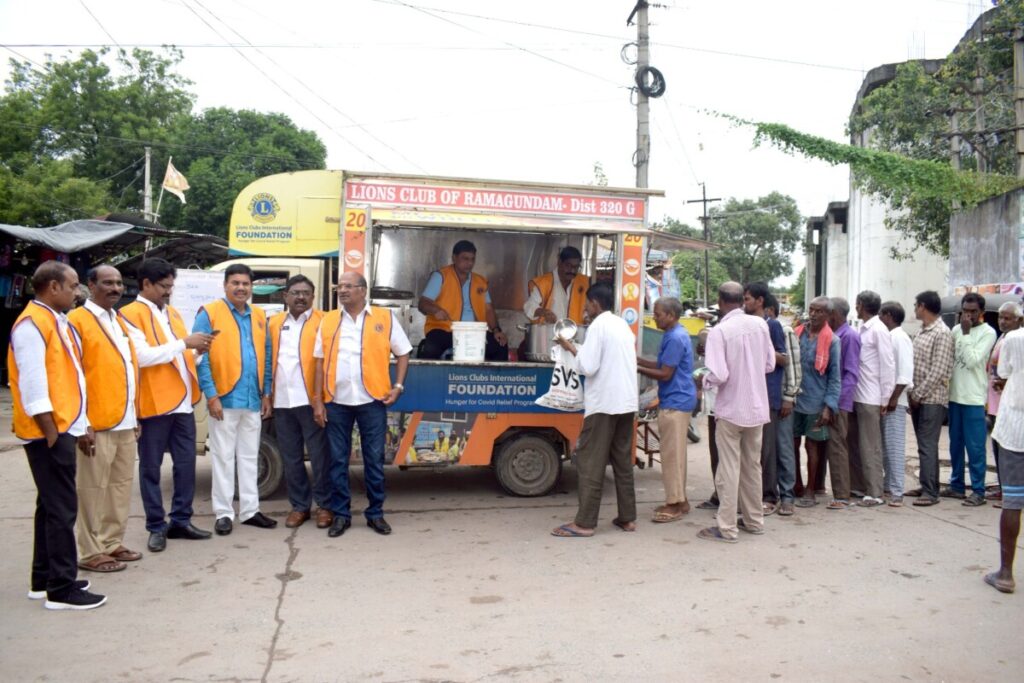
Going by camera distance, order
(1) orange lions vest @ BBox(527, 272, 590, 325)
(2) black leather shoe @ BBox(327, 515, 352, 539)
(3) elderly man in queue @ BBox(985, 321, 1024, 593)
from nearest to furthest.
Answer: (3) elderly man in queue @ BBox(985, 321, 1024, 593)
(2) black leather shoe @ BBox(327, 515, 352, 539)
(1) orange lions vest @ BBox(527, 272, 590, 325)

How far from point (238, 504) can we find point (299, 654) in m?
3.06

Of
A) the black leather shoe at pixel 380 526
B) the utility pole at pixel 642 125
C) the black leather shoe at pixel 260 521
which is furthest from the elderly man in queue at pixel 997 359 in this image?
the utility pole at pixel 642 125

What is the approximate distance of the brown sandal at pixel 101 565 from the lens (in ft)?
15.9

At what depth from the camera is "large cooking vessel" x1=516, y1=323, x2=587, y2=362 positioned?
7.28 meters

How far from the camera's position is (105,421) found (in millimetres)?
4738

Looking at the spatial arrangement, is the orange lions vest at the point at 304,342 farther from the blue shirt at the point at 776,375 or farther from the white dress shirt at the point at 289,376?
the blue shirt at the point at 776,375

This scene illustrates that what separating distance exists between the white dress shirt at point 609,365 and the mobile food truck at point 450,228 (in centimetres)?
97

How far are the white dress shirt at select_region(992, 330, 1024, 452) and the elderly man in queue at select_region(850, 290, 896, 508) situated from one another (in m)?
1.89

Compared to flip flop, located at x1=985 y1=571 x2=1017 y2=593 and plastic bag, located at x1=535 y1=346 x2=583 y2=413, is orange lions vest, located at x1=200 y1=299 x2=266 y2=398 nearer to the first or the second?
plastic bag, located at x1=535 y1=346 x2=583 y2=413

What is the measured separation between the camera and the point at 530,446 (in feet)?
22.9

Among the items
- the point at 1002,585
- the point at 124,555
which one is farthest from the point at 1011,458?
the point at 124,555

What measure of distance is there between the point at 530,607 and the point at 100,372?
2.79 meters

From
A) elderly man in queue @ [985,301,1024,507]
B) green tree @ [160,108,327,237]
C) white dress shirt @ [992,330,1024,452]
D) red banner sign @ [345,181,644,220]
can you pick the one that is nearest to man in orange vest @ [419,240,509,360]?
red banner sign @ [345,181,644,220]

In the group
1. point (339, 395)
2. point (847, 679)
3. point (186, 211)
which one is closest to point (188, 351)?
point (339, 395)
